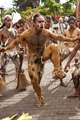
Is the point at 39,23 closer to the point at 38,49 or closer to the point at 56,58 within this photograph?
the point at 38,49

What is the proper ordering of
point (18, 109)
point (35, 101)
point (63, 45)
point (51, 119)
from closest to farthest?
point (51, 119) → point (18, 109) → point (35, 101) → point (63, 45)

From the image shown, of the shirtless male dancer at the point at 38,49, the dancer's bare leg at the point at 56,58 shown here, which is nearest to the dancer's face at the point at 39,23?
the shirtless male dancer at the point at 38,49

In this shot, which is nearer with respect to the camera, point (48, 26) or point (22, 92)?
point (22, 92)

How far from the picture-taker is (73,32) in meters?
5.66

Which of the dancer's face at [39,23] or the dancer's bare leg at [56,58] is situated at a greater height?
the dancer's face at [39,23]

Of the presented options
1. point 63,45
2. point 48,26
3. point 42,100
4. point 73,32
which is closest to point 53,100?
point 42,100

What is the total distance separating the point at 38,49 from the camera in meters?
4.16

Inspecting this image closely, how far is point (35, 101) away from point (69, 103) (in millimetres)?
776

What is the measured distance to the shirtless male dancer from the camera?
12.8 ft

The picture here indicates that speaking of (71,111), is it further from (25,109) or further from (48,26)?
(48,26)

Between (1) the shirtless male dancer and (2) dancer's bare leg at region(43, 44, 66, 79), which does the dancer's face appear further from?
(2) dancer's bare leg at region(43, 44, 66, 79)

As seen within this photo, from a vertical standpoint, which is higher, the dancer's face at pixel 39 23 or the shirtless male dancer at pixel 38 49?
the dancer's face at pixel 39 23

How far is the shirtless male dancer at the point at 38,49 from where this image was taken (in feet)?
12.8

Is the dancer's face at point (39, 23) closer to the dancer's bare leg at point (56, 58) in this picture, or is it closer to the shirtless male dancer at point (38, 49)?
the shirtless male dancer at point (38, 49)
